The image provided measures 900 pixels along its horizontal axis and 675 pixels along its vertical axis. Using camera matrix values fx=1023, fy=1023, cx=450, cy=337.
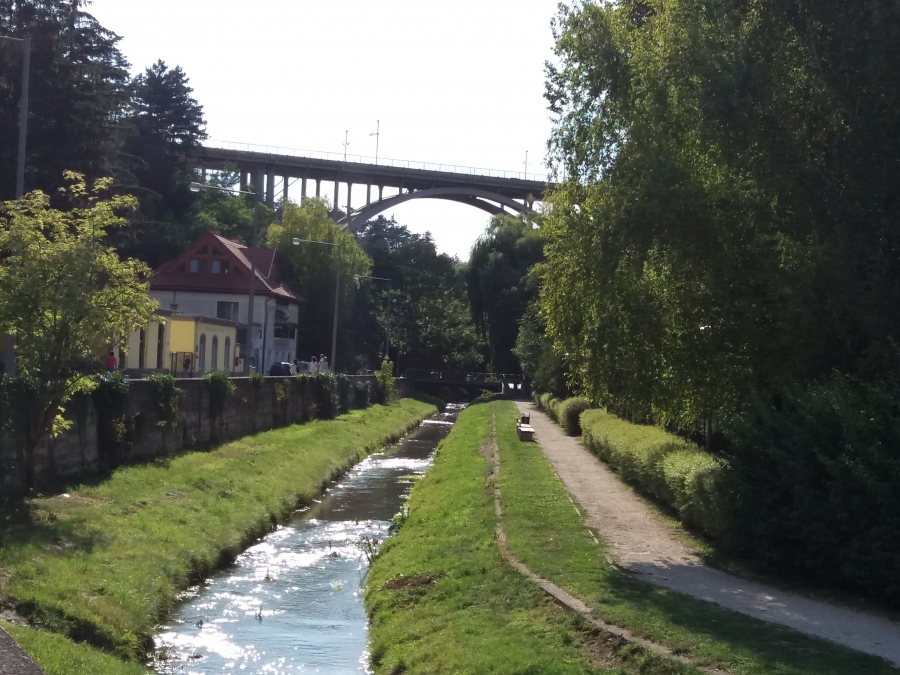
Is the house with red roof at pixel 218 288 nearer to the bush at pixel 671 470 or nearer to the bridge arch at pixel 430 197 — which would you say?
the bridge arch at pixel 430 197

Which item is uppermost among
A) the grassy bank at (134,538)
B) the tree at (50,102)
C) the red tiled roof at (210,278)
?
the tree at (50,102)

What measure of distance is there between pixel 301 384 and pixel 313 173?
41753 millimetres

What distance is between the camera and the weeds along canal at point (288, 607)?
13.3m

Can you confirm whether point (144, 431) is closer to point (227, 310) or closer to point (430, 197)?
point (227, 310)

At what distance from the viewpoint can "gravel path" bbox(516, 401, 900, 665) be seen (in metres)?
10.8

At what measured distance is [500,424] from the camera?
146 feet

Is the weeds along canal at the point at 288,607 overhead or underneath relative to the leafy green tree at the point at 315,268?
underneath

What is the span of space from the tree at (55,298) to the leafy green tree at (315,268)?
53761 millimetres

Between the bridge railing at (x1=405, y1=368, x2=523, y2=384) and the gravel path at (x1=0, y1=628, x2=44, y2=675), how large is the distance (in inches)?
2903

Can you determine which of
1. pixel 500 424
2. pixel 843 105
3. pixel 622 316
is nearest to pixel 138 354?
pixel 500 424

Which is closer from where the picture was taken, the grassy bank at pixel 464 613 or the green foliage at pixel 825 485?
the grassy bank at pixel 464 613

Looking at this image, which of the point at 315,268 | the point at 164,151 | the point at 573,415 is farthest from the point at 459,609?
the point at 164,151

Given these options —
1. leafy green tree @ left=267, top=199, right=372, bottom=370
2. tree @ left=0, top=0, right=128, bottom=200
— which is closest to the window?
leafy green tree @ left=267, top=199, right=372, bottom=370

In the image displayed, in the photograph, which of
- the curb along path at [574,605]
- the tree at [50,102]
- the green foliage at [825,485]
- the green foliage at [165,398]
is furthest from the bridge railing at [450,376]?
the green foliage at [825,485]
